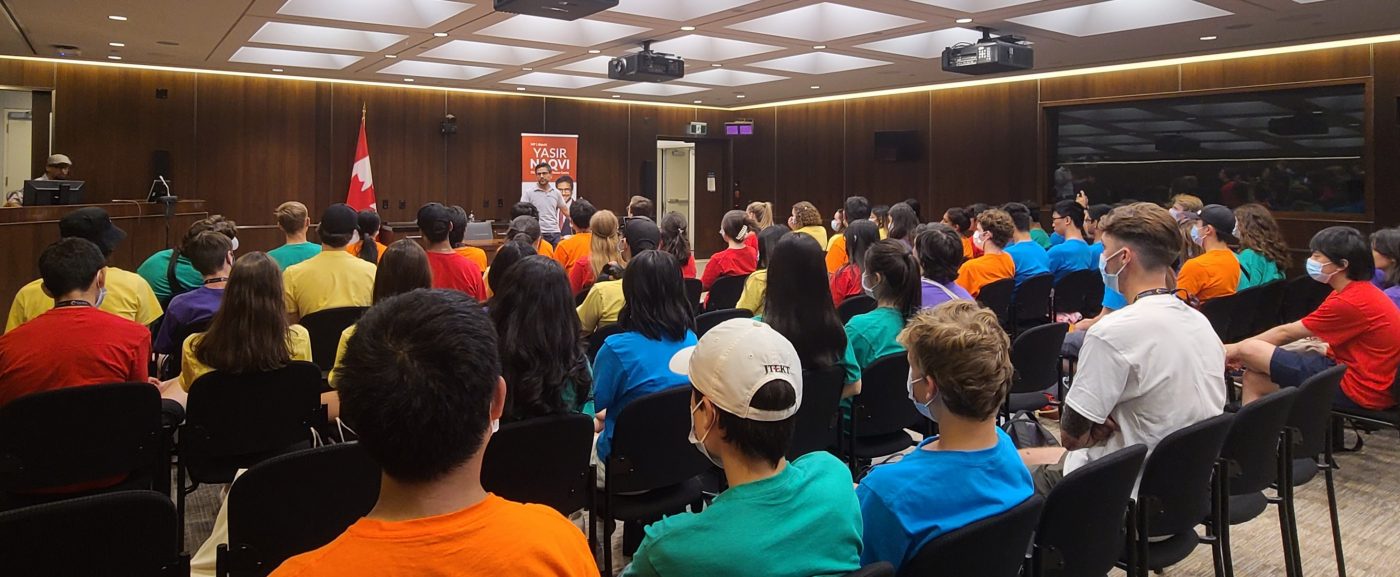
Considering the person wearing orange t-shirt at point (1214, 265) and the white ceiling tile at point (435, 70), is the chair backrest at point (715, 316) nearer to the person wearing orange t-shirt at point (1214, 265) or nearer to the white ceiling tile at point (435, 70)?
the person wearing orange t-shirt at point (1214, 265)

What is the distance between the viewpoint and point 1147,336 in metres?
2.50

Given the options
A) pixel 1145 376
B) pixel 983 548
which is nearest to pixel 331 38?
pixel 1145 376

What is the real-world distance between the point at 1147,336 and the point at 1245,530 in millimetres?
1887

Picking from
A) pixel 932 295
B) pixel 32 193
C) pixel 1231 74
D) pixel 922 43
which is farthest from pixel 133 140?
pixel 1231 74

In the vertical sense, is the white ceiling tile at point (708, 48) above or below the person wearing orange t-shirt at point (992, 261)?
above

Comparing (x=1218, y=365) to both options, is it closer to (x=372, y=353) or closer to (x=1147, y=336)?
(x=1147, y=336)

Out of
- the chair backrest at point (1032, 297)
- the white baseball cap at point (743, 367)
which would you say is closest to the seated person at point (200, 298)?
the white baseball cap at point (743, 367)

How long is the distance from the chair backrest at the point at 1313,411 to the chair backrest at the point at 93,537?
3278 mm

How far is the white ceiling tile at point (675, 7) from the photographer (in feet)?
23.9

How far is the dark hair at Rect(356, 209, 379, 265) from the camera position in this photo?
571 centimetres

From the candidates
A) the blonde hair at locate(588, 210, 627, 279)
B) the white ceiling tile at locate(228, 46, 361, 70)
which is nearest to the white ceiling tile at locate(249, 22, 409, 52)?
the white ceiling tile at locate(228, 46, 361, 70)

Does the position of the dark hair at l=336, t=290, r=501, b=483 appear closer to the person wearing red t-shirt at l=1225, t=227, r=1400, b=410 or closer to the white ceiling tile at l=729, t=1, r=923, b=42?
the person wearing red t-shirt at l=1225, t=227, r=1400, b=410

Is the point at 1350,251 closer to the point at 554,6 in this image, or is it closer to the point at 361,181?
the point at 554,6

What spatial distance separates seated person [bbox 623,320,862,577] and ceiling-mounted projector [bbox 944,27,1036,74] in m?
7.11
